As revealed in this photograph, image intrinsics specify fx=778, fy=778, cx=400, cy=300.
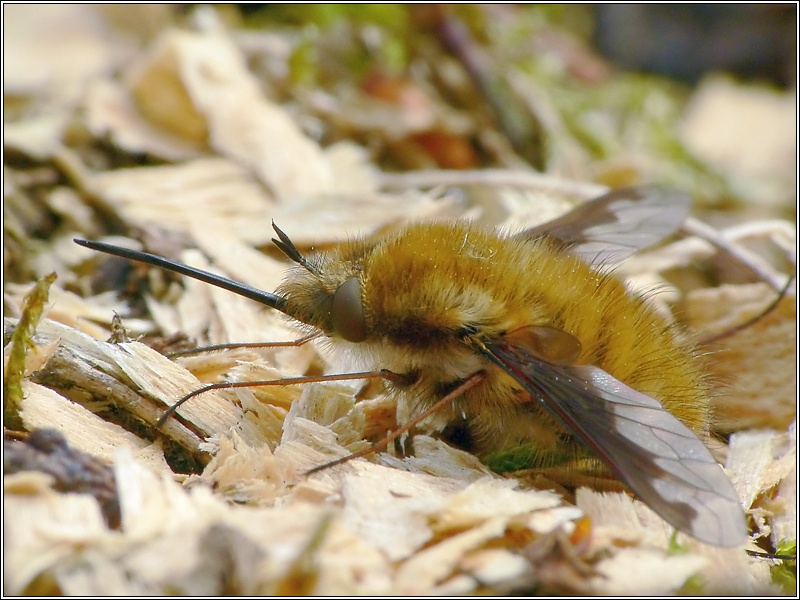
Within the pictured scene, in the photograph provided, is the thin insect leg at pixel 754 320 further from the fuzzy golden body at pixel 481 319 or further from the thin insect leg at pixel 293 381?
the thin insect leg at pixel 293 381

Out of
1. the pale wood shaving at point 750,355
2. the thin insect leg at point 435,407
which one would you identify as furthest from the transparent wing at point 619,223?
the thin insect leg at point 435,407

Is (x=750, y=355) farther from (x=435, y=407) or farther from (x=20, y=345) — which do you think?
(x=20, y=345)

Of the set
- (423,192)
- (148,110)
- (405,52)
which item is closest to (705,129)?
(405,52)

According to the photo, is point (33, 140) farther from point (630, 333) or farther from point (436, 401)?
point (630, 333)

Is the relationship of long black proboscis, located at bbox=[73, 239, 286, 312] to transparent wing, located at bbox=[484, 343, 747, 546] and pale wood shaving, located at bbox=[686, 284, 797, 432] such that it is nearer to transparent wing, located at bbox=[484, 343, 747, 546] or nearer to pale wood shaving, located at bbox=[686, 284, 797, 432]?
transparent wing, located at bbox=[484, 343, 747, 546]

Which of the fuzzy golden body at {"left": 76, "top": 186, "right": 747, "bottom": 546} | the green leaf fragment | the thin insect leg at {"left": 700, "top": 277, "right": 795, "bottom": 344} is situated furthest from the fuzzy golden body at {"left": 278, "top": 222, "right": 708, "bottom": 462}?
the thin insect leg at {"left": 700, "top": 277, "right": 795, "bottom": 344}
